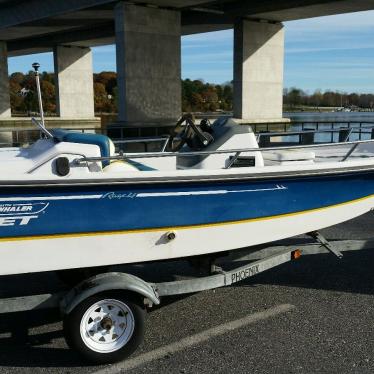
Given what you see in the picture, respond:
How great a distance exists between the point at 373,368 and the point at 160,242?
Answer: 1872 mm

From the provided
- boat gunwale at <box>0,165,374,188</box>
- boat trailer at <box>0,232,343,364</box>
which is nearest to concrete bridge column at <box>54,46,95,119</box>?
boat gunwale at <box>0,165,374,188</box>

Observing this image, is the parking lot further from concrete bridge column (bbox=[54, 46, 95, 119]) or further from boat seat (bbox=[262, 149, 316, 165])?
concrete bridge column (bbox=[54, 46, 95, 119])

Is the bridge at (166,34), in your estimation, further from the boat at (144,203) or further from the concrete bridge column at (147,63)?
the boat at (144,203)

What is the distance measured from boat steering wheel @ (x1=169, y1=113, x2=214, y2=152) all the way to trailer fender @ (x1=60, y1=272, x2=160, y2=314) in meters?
1.80

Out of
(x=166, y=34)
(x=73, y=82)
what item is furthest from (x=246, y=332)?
(x=73, y=82)

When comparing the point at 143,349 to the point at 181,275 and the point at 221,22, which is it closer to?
the point at 181,275

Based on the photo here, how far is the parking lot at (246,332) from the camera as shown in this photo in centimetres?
363

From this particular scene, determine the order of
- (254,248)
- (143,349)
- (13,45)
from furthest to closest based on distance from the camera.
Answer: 1. (13,45)
2. (254,248)
3. (143,349)

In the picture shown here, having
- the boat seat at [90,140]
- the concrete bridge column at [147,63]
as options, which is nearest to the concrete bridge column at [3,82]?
the concrete bridge column at [147,63]

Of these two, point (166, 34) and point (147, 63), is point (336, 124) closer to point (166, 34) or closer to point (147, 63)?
point (147, 63)

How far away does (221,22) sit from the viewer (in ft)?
108

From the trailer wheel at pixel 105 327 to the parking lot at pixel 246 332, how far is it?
11 centimetres

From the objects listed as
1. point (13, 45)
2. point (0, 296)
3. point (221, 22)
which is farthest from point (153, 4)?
point (13, 45)

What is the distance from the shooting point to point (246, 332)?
4.14 meters
